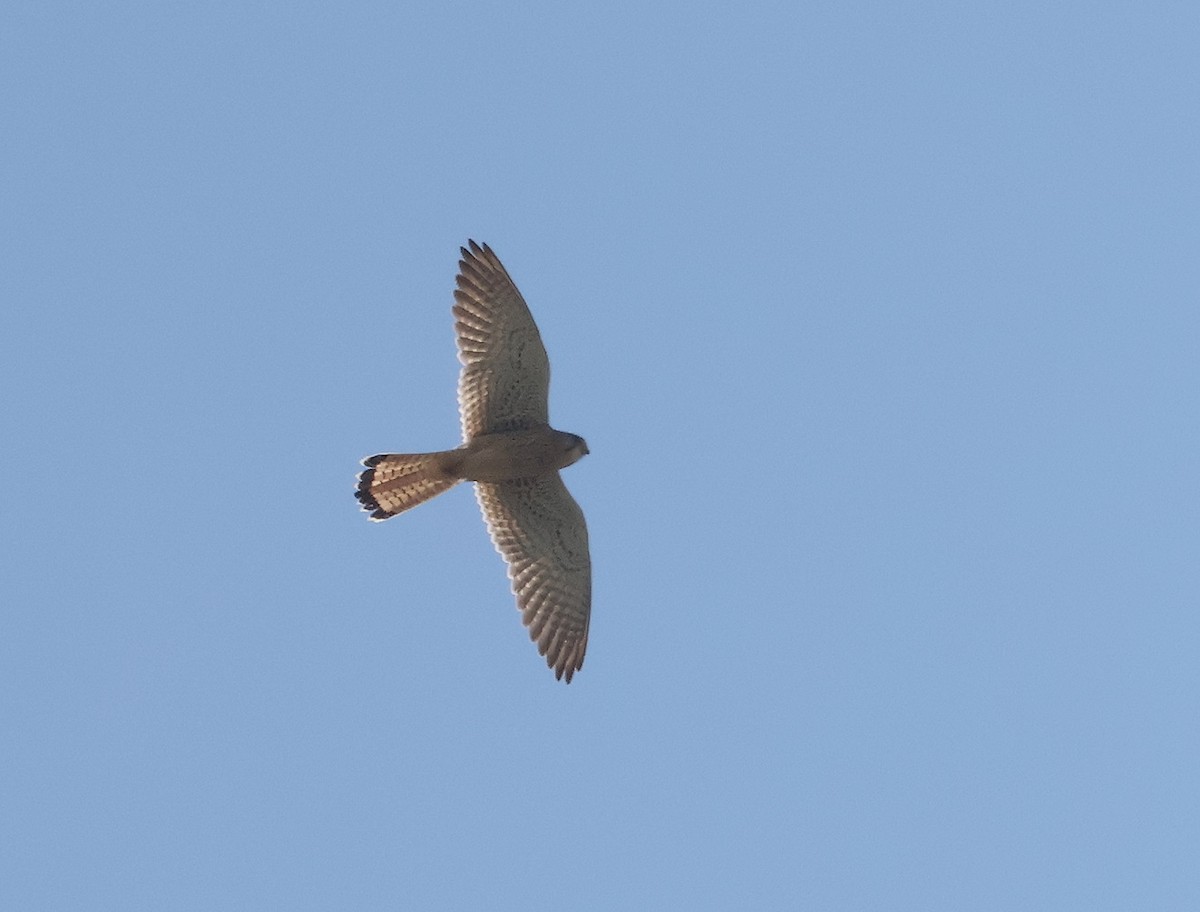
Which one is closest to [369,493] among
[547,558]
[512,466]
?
[512,466]

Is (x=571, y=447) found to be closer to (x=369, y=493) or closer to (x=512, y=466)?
(x=512, y=466)

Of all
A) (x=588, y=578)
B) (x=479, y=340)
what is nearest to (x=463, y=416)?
(x=479, y=340)

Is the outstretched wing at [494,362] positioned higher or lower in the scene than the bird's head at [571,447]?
higher

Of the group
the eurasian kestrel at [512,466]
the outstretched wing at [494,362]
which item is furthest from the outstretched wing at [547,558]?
the outstretched wing at [494,362]

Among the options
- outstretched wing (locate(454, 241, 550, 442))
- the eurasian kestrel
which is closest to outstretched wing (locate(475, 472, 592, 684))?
the eurasian kestrel

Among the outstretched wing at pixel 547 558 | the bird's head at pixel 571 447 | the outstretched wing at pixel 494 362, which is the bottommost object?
the outstretched wing at pixel 547 558

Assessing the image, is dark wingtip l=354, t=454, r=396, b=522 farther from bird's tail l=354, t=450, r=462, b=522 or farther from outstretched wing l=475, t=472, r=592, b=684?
outstretched wing l=475, t=472, r=592, b=684

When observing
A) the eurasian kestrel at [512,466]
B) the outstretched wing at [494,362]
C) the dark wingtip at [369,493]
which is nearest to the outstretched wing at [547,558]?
the eurasian kestrel at [512,466]

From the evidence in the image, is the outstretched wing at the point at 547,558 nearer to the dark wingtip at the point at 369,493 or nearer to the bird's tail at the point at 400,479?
the bird's tail at the point at 400,479

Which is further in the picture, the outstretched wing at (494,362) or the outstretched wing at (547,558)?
the outstretched wing at (547,558)
